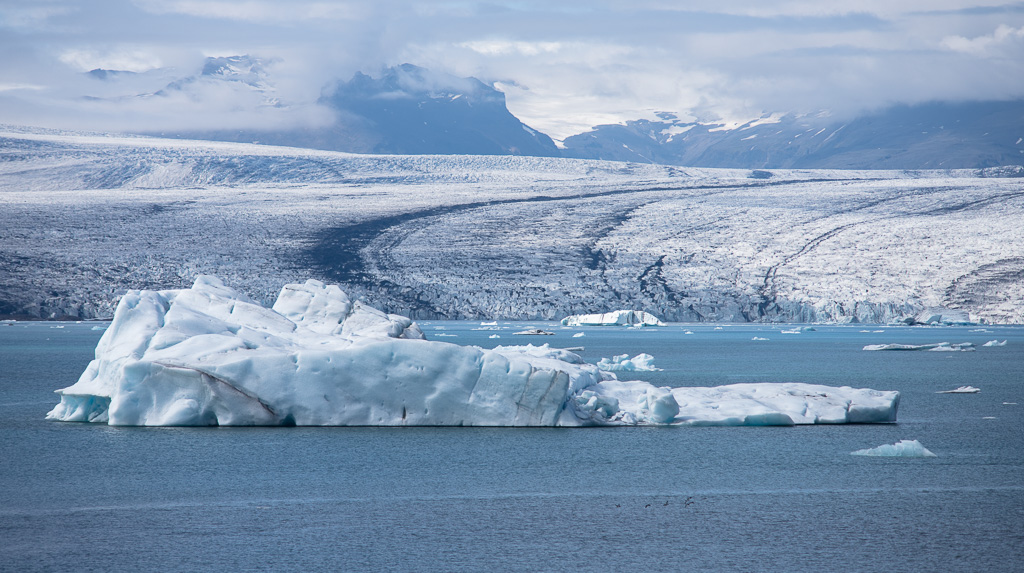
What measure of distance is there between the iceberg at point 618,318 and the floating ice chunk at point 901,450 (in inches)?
881

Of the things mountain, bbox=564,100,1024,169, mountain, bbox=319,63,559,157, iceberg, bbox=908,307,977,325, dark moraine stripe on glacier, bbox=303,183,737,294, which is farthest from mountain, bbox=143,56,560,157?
iceberg, bbox=908,307,977,325

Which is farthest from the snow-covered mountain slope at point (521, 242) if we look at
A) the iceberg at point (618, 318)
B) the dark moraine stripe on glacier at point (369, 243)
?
the iceberg at point (618, 318)

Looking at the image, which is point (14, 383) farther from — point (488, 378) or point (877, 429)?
point (877, 429)

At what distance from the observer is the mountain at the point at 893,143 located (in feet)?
451

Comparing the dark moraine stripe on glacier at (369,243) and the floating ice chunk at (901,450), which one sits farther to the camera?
the dark moraine stripe on glacier at (369,243)

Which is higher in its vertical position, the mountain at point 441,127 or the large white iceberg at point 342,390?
the mountain at point 441,127

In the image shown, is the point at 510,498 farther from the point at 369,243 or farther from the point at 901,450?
the point at 369,243

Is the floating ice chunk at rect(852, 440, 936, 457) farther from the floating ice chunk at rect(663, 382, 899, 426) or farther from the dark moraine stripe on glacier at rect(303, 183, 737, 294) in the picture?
the dark moraine stripe on glacier at rect(303, 183, 737, 294)

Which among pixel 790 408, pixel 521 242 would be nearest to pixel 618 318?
pixel 521 242

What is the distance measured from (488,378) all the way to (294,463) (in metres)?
2.22

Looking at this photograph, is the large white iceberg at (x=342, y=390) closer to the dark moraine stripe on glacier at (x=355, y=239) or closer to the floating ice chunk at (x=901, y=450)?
the floating ice chunk at (x=901, y=450)

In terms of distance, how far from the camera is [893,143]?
15612 centimetres

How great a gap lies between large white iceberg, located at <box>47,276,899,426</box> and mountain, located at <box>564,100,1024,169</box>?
134239 millimetres

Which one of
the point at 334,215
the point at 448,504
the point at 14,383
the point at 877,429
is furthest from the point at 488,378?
the point at 334,215
